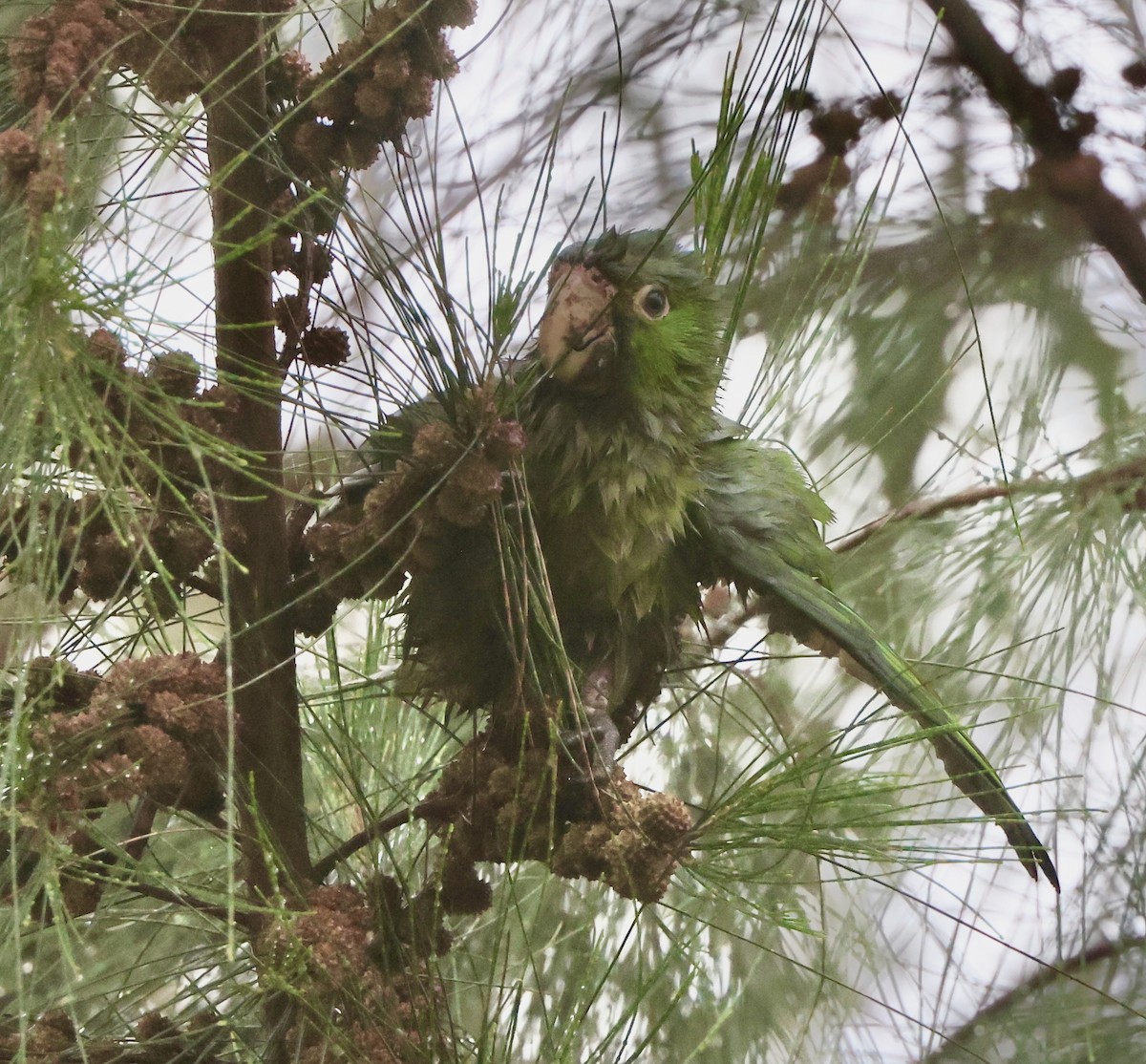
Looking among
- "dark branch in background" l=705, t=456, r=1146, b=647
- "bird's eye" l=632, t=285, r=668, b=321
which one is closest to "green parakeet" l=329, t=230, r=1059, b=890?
"bird's eye" l=632, t=285, r=668, b=321

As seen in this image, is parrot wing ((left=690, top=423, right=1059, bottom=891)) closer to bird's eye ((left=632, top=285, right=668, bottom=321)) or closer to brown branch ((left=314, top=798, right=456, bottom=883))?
bird's eye ((left=632, top=285, right=668, bottom=321))

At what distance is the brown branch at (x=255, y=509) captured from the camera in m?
0.56

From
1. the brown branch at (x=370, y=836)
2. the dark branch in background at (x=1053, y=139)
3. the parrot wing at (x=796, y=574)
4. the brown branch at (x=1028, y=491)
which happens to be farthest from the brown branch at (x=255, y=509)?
the dark branch in background at (x=1053, y=139)

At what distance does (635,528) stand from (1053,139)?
1.74 ft

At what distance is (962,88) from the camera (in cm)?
96

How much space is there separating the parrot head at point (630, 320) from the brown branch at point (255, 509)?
0.47 feet

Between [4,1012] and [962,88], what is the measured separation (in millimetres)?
907

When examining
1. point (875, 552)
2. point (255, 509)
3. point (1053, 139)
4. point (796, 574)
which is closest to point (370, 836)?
point (255, 509)

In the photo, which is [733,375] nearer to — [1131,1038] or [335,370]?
[335,370]

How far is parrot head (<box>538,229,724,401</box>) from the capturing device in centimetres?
62

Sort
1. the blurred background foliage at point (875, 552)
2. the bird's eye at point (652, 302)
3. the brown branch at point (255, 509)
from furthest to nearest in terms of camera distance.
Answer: the blurred background foliage at point (875, 552)
the bird's eye at point (652, 302)
the brown branch at point (255, 509)

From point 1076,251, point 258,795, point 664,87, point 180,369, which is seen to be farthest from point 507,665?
point 1076,251

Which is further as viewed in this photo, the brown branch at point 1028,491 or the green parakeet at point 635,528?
the brown branch at point 1028,491

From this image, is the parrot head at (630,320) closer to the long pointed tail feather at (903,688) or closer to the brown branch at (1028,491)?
the long pointed tail feather at (903,688)
